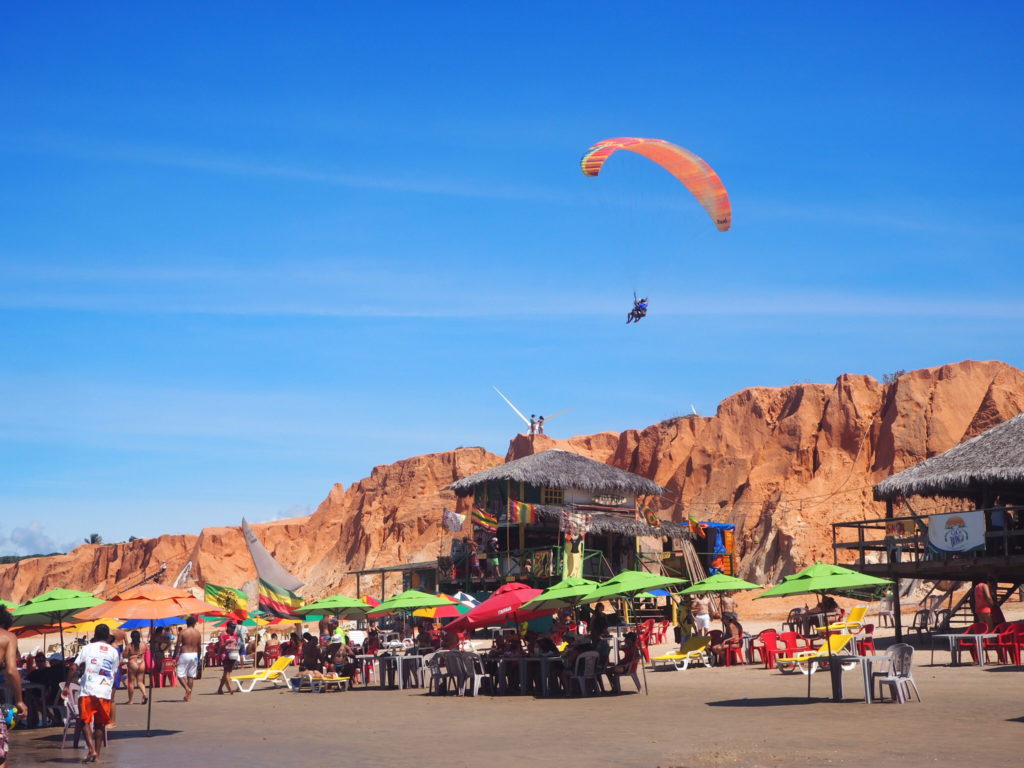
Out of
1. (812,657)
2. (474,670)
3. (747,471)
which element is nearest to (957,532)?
(812,657)

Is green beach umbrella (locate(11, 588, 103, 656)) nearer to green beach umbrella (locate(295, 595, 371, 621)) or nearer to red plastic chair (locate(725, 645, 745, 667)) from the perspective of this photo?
green beach umbrella (locate(295, 595, 371, 621))

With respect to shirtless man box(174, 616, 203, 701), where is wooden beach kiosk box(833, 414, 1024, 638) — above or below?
above

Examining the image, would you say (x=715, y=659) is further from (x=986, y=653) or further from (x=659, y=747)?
(x=659, y=747)

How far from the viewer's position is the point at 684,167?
2623 cm

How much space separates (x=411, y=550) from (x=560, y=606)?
53.5 meters

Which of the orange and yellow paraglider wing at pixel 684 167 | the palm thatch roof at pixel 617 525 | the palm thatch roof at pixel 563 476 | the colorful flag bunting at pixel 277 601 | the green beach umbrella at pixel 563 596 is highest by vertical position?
the orange and yellow paraglider wing at pixel 684 167

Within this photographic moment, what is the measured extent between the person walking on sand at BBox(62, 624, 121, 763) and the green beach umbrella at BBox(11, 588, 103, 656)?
21.6ft

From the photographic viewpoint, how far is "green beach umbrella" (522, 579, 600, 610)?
55.5 feet

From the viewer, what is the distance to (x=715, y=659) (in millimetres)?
21078

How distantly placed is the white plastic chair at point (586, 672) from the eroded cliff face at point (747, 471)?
1269 inches

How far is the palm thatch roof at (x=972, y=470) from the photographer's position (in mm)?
22484

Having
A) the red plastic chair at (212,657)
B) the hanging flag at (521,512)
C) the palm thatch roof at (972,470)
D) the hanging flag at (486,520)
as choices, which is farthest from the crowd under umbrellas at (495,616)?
A: the hanging flag at (486,520)

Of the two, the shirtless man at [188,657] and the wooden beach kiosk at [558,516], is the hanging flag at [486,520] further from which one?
the shirtless man at [188,657]

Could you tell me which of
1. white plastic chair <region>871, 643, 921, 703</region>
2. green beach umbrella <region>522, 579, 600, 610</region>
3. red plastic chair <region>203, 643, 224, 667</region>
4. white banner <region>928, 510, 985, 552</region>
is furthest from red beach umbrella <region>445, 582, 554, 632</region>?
red plastic chair <region>203, 643, 224, 667</region>
